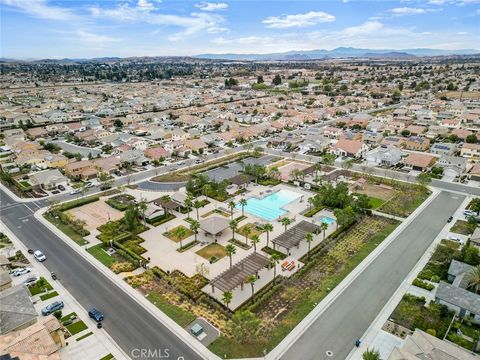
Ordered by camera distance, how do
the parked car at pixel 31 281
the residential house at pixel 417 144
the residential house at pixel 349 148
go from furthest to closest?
the residential house at pixel 417 144, the residential house at pixel 349 148, the parked car at pixel 31 281

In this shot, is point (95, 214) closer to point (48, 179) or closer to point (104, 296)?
point (48, 179)

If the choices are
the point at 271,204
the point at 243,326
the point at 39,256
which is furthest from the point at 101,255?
the point at 271,204

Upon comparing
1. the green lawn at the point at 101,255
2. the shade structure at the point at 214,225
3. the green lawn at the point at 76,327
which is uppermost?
the shade structure at the point at 214,225

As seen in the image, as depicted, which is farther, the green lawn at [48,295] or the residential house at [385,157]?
the residential house at [385,157]

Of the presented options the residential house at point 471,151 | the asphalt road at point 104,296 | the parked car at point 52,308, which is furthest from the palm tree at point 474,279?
the residential house at point 471,151

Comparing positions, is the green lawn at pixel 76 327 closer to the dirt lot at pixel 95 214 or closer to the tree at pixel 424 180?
the dirt lot at pixel 95 214

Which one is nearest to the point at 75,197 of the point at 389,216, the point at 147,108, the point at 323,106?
the point at 389,216
